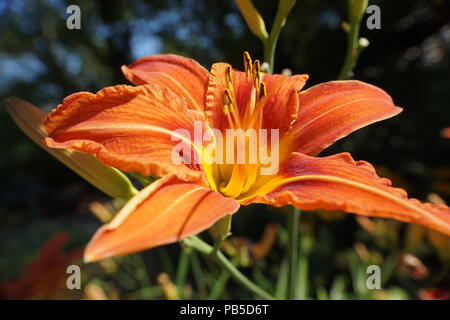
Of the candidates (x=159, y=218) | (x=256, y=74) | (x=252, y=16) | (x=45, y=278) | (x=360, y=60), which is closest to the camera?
(x=159, y=218)

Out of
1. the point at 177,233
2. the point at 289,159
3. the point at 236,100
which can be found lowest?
the point at 177,233

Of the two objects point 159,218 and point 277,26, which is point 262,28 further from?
point 159,218

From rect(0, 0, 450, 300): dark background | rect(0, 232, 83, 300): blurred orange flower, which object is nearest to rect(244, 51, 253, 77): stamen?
rect(0, 232, 83, 300): blurred orange flower

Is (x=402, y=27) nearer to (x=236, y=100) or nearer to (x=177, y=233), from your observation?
(x=236, y=100)

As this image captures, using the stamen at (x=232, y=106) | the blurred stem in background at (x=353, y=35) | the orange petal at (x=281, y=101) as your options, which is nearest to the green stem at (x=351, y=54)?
the blurred stem in background at (x=353, y=35)

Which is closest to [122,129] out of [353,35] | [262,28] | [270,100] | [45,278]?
[270,100]

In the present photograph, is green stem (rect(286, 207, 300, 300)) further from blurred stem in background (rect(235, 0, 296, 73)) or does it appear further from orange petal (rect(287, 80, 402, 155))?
blurred stem in background (rect(235, 0, 296, 73))
